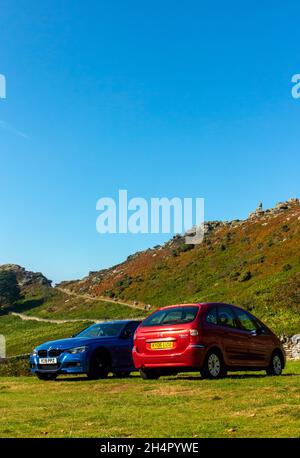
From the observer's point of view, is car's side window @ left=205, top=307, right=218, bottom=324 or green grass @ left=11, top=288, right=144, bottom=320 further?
green grass @ left=11, top=288, right=144, bottom=320

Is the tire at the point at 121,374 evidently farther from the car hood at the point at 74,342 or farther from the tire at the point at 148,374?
the tire at the point at 148,374

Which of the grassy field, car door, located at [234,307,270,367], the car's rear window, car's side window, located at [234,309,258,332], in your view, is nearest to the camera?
the grassy field

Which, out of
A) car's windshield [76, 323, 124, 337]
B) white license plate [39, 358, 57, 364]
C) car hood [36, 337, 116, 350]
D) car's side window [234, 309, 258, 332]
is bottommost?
white license plate [39, 358, 57, 364]

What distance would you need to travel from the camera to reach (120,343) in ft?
46.2

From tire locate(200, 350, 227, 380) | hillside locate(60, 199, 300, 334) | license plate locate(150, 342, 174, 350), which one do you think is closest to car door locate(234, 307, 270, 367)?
tire locate(200, 350, 227, 380)

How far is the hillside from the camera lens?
44.1m

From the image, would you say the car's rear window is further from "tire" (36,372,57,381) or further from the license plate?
"tire" (36,372,57,381)

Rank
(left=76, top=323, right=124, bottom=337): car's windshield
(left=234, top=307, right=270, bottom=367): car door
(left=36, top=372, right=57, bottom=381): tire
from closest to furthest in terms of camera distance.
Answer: (left=234, top=307, right=270, bottom=367): car door → (left=36, top=372, right=57, bottom=381): tire → (left=76, top=323, right=124, bottom=337): car's windshield

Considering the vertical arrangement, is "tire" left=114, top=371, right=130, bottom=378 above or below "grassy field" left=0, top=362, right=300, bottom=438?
below

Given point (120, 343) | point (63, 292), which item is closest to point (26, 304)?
point (63, 292)

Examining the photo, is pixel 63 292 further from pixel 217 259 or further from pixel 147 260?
pixel 217 259

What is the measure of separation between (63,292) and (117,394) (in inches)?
3806

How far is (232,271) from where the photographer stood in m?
67.1

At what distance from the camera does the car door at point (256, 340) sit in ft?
40.8
